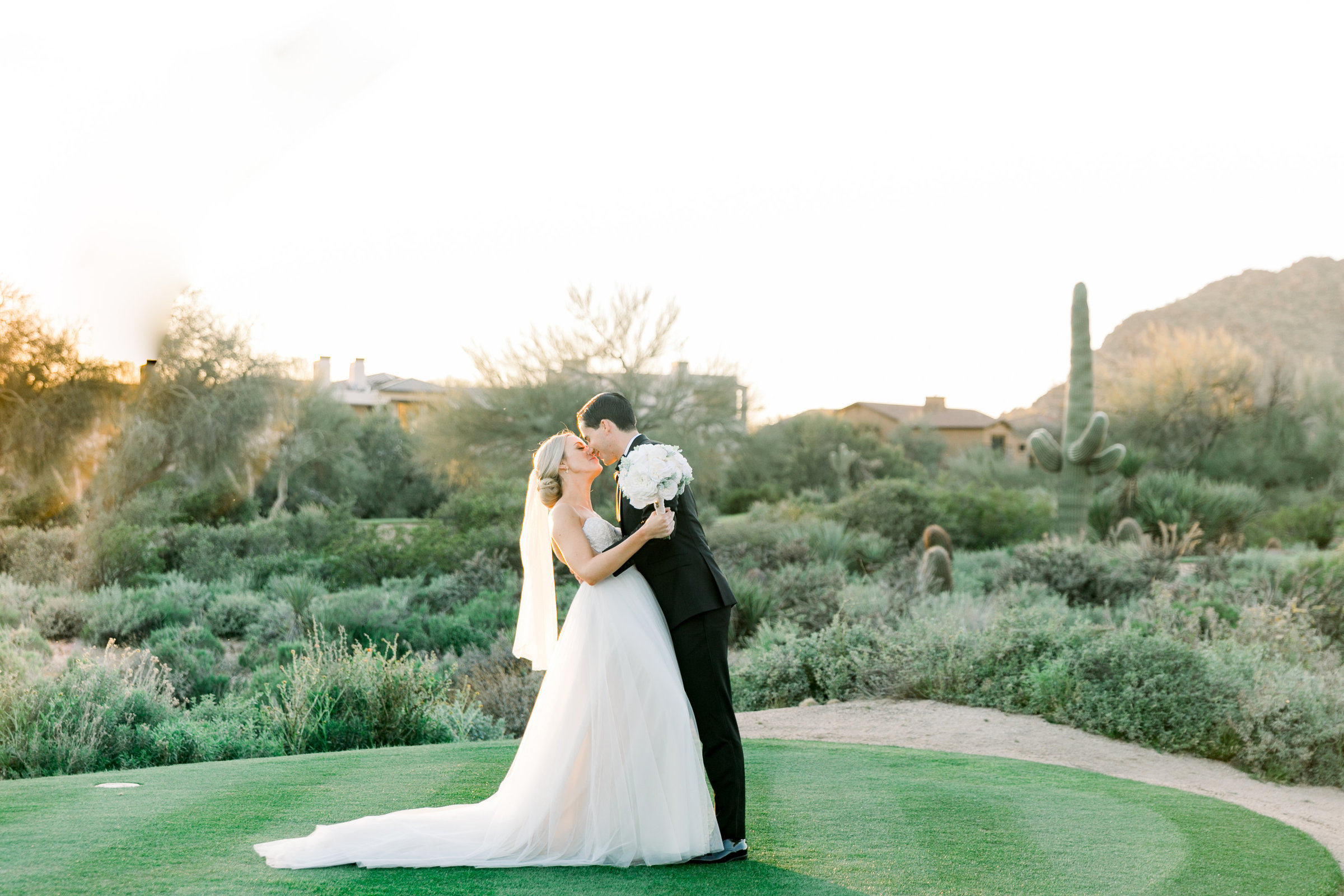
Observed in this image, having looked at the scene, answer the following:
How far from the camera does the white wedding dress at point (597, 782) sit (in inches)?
179

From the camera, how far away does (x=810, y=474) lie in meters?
38.7

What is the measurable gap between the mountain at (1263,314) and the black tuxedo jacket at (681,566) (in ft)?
206

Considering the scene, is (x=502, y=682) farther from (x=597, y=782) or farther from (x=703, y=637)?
(x=703, y=637)

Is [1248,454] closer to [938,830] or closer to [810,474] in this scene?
[810,474]

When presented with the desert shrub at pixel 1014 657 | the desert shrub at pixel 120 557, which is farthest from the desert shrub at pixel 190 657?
the desert shrub at pixel 1014 657

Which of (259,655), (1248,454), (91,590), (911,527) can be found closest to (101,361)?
(91,590)

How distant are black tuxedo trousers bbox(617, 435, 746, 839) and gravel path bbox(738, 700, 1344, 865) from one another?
363cm

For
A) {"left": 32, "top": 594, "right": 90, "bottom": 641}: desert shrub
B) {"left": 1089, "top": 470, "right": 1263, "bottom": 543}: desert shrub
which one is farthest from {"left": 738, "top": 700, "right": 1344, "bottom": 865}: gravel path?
{"left": 1089, "top": 470, "right": 1263, "bottom": 543}: desert shrub

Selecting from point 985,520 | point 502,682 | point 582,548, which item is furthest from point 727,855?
point 985,520

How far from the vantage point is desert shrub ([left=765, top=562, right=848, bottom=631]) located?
1340 centimetres

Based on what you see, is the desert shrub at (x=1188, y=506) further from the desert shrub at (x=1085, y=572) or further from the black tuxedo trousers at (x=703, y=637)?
the black tuxedo trousers at (x=703, y=637)

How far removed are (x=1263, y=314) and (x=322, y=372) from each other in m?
60.7

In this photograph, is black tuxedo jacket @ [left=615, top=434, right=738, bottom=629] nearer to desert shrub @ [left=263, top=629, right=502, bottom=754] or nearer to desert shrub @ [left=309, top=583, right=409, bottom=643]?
desert shrub @ [left=263, top=629, right=502, bottom=754]

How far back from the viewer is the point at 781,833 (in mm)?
5176
